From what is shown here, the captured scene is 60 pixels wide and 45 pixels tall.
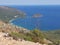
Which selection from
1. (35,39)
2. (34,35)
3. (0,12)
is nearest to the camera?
(35,39)

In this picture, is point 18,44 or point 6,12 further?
point 6,12

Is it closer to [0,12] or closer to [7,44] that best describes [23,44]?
[7,44]

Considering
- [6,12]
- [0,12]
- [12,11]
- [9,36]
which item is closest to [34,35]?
[9,36]

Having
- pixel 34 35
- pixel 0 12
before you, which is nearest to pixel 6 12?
pixel 0 12

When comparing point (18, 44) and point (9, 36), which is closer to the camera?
point (18, 44)

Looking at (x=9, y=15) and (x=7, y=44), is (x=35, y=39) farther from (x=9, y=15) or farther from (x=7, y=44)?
(x=9, y=15)

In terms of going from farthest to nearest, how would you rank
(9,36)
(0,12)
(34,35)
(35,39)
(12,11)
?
(12,11) < (0,12) < (34,35) < (35,39) < (9,36)

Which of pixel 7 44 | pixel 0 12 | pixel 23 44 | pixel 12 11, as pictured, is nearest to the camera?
pixel 7 44

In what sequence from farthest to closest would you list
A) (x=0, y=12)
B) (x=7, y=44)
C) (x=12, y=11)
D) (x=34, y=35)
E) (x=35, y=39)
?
(x=12, y=11)
(x=0, y=12)
(x=34, y=35)
(x=35, y=39)
(x=7, y=44)
